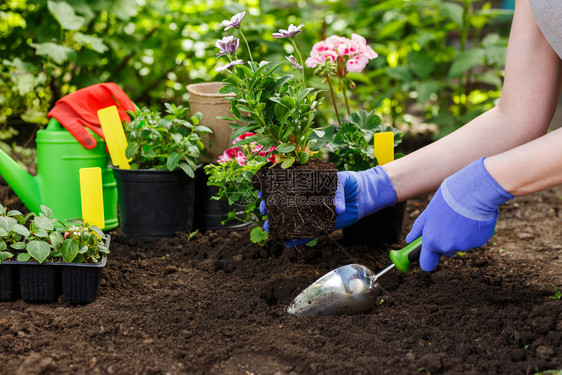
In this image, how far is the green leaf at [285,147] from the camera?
1561mm

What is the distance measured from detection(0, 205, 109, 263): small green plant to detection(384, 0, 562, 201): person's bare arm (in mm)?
974

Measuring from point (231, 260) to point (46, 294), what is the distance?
0.62 metres

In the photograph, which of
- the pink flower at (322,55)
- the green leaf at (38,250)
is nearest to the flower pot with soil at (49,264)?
the green leaf at (38,250)

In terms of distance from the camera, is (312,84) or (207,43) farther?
(207,43)

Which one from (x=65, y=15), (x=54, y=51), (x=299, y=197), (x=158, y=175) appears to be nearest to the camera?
(x=299, y=197)

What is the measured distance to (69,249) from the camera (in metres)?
1.59

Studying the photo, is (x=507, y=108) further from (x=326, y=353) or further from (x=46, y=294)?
(x=46, y=294)

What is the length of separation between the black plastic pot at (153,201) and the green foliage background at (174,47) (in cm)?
82

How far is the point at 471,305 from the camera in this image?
5.30 ft

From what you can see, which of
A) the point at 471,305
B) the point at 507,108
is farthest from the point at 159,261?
the point at 507,108

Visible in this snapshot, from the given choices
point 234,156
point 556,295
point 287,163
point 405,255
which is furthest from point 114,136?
point 556,295

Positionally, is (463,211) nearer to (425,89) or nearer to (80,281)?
(80,281)

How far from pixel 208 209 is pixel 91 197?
1.97 feet

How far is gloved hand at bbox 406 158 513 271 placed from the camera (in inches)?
56.3
